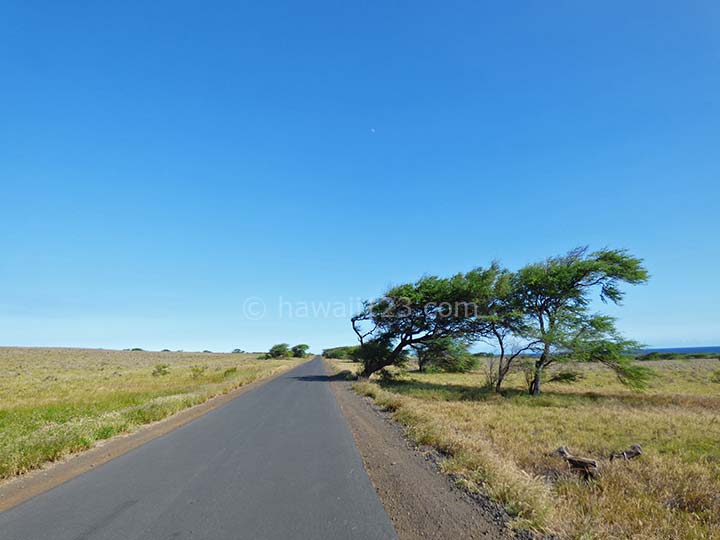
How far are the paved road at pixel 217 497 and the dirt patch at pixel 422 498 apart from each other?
0.27 metres

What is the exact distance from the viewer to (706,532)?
525 centimetres

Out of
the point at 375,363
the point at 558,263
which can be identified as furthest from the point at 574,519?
the point at 375,363

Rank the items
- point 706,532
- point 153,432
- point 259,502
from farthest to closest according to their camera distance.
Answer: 1. point 153,432
2. point 259,502
3. point 706,532

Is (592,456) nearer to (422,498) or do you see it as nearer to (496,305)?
(422,498)

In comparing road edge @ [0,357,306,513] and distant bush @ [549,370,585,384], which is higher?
road edge @ [0,357,306,513]

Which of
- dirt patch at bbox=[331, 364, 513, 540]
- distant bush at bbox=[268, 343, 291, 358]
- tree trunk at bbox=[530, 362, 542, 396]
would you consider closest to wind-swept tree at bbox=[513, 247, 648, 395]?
tree trunk at bbox=[530, 362, 542, 396]

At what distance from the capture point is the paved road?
15.9 ft

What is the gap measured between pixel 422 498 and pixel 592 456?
6.06 meters

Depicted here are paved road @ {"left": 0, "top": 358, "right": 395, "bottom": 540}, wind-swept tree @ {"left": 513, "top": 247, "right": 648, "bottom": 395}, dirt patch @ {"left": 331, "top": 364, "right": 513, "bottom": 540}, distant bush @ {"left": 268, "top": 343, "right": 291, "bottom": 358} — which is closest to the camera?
paved road @ {"left": 0, "top": 358, "right": 395, "bottom": 540}

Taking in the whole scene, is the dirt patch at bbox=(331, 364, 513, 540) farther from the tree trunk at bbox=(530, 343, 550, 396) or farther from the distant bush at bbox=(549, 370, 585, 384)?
the distant bush at bbox=(549, 370, 585, 384)

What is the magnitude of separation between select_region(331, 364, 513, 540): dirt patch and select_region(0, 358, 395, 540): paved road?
27 cm

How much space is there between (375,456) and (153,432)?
7380 mm

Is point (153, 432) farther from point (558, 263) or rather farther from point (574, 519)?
point (558, 263)

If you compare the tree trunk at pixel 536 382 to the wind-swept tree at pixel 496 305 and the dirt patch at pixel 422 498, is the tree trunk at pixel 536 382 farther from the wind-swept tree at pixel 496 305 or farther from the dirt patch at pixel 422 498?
the dirt patch at pixel 422 498
